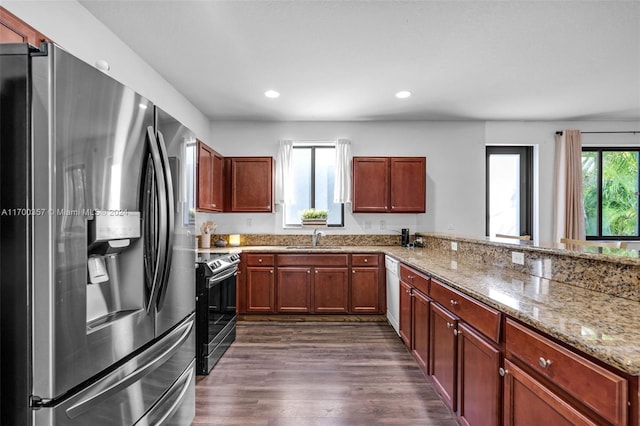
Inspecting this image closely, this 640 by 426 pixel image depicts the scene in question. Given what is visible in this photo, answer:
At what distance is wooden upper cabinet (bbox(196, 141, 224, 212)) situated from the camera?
347 centimetres

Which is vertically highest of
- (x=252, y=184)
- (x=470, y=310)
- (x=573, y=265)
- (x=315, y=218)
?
(x=252, y=184)

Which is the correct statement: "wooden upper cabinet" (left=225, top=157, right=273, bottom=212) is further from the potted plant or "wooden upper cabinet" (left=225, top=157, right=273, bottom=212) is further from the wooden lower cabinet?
the wooden lower cabinet

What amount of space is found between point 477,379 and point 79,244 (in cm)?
183

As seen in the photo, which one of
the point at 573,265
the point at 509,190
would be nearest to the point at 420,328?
the point at 573,265

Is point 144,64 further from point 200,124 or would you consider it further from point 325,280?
point 325,280

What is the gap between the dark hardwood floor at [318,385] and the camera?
6.81 ft

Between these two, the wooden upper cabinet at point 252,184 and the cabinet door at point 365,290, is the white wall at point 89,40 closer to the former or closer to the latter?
the wooden upper cabinet at point 252,184

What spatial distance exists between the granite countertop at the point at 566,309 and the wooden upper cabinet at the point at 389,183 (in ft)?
6.86

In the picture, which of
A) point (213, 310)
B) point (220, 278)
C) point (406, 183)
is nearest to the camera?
point (213, 310)

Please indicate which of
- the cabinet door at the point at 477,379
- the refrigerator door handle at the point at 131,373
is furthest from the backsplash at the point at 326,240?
the refrigerator door handle at the point at 131,373

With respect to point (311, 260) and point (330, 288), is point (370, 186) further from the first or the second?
point (330, 288)

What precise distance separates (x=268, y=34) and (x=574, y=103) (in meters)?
3.79

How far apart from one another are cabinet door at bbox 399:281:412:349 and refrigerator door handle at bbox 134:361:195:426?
182 centimetres

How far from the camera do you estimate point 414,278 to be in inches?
106
